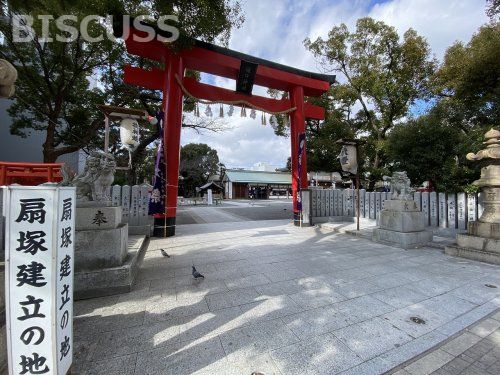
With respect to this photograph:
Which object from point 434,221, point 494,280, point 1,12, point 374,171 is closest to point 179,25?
point 1,12

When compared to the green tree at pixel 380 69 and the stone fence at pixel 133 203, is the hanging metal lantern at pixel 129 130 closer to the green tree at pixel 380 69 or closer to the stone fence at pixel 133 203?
the stone fence at pixel 133 203

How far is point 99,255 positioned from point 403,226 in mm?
6870

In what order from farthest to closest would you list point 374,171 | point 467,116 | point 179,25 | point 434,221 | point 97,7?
point 374,171 < point 467,116 < point 434,221 < point 97,7 < point 179,25

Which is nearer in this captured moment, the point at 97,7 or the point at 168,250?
the point at 168,250

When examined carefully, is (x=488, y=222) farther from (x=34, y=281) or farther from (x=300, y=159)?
(x=34, y=281)

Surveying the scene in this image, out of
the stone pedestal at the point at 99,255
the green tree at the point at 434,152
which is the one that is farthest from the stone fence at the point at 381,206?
the stone pedestal at the point at 99,255

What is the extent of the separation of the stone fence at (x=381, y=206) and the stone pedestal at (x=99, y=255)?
24.1 feet

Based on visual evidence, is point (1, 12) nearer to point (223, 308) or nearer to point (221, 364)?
point (223, 308)

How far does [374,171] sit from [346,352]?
14.3m

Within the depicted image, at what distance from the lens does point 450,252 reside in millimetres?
5473

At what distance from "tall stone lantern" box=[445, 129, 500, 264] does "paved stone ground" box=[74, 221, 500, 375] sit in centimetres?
36

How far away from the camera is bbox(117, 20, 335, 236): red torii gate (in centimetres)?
751

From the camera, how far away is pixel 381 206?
31.9 feet

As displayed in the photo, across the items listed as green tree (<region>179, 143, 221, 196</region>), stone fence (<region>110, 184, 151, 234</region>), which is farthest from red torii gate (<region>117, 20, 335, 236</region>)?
green tree (<region>179, 143, 221, 196</region>)
